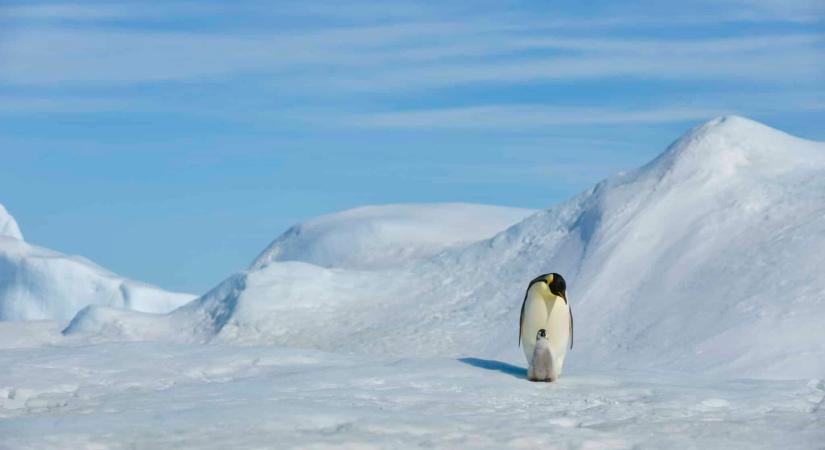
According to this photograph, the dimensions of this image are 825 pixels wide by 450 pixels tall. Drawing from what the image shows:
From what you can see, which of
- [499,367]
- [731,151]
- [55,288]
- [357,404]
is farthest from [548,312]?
[55,288]

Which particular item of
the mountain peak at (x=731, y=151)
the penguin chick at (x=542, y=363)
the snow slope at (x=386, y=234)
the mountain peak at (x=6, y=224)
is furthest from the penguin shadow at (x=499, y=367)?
the mountain peak at (x=6, y=224)

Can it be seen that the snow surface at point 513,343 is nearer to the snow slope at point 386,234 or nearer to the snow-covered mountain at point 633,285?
the snow-covered mountain at point 633,285

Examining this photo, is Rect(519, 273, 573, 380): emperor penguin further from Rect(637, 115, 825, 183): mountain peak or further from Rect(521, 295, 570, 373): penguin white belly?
Rect(637, 115, 825, 183): mountain peak

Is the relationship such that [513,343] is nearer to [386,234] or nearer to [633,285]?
[633,285]

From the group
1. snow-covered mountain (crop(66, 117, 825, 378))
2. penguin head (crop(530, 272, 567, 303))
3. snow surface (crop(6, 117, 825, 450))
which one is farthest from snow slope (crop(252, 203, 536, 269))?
penguin head (crop(530, 272, 567, 303))

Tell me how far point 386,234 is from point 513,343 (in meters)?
11.0

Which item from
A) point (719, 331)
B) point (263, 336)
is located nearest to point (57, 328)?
point (263, 336)

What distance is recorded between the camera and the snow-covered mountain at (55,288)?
118ft

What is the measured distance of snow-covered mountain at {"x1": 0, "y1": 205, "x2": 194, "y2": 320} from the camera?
36000mm

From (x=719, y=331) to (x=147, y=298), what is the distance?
79.7 feet

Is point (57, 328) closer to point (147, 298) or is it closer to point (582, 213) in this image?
point (582, 213)

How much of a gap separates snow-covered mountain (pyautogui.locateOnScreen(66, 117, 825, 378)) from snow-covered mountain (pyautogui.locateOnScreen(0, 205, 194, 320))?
13542 mm

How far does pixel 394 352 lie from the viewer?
18.5 m

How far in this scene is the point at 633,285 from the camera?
19.0 metres
